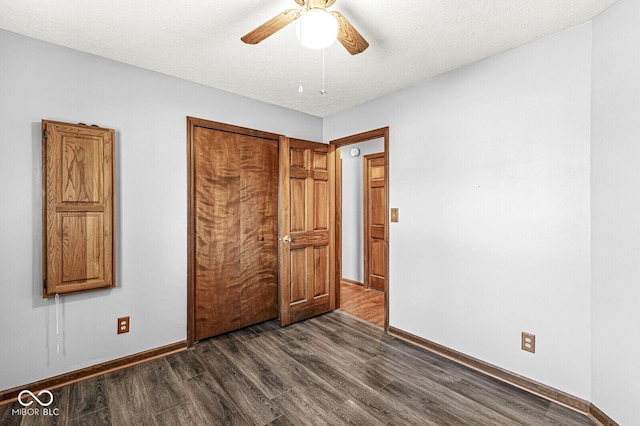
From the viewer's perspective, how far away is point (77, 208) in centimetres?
215

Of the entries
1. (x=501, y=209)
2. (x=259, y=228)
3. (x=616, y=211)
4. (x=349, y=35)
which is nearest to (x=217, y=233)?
(x=259, y=228)

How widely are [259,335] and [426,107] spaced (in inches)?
110

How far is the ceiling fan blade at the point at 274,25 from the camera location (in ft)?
4.78

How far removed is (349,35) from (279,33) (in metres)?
0.69

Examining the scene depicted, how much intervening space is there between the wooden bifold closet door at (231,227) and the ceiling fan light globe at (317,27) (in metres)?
1.80

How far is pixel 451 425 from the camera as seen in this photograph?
1.77 metres

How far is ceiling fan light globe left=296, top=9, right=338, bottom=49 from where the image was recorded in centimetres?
133

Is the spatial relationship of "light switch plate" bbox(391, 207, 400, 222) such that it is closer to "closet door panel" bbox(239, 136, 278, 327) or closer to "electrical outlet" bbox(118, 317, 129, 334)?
"closet door panel" bbox(239, 136, 278, 327)

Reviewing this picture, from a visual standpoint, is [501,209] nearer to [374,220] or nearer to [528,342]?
[528,342]

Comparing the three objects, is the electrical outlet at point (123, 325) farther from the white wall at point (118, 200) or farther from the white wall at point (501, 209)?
the white wall at point (501, 209)

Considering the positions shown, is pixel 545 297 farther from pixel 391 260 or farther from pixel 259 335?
pixel 259 335

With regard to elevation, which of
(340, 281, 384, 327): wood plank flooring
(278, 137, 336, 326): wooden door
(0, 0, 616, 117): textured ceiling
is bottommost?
(340, 281, 384, 327): wood plank flooring

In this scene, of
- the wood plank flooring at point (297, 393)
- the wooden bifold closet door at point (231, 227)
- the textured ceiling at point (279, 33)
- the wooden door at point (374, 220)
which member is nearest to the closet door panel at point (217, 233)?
the wooden bifold closet door at point (231, 227)

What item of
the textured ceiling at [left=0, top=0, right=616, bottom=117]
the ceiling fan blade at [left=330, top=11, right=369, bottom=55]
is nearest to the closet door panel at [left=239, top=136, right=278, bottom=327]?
the textured ceiling at [left=0, top=0, right=616, bottom=117]
